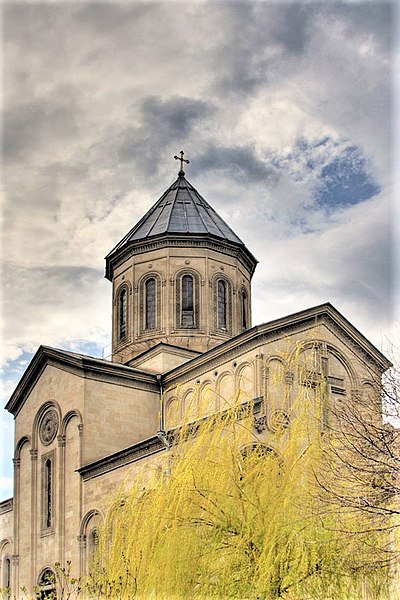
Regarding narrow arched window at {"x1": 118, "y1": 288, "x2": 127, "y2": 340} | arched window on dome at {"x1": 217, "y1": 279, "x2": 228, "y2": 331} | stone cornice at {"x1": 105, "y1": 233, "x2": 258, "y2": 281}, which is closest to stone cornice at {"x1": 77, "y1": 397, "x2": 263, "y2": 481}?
narrow arched window at {"x1": 118, "y1": 288, "x2": 127, "y2": 340}

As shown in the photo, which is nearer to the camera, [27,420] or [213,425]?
[213,425]

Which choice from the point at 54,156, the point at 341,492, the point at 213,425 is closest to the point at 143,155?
the point at 54,156

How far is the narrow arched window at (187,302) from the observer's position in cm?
3406

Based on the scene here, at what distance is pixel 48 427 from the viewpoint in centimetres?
3222

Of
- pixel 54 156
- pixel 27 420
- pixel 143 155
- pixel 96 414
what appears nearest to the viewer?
pixel 54 156

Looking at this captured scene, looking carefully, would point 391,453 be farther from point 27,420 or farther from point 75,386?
point 27,420

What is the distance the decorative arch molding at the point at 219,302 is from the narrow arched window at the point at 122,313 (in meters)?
3.61

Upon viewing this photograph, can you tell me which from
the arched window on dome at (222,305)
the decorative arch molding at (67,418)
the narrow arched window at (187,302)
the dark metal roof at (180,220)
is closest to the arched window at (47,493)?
the decorative arch molding at (67,418)

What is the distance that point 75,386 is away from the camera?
30938 mm

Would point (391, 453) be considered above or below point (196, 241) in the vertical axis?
below

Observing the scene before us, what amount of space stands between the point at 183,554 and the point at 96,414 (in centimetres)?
1519

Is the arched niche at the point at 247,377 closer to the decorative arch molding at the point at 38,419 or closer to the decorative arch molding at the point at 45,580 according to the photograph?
the decorative arch molding at the point at 38,419

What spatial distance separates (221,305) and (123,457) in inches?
355

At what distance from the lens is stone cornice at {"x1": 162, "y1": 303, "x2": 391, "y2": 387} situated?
27.1 meters
